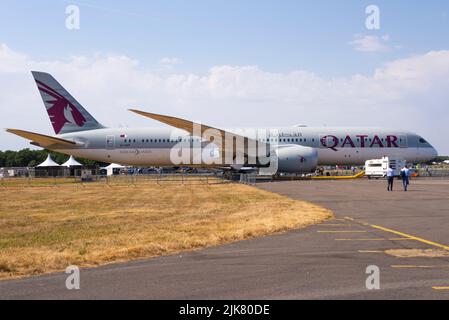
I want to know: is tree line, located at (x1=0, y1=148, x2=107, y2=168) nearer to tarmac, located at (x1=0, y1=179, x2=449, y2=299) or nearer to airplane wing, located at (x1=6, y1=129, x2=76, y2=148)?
airplane wing, located at (x1=6, y1=129, x2=76, y2=148)

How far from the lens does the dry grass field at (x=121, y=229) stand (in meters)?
9.10

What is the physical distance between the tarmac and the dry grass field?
28.6 inches

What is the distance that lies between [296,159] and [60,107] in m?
23.2

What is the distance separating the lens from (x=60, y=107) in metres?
46.5

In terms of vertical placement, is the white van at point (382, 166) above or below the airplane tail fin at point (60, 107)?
below

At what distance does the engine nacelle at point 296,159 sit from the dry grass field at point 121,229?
2231cm

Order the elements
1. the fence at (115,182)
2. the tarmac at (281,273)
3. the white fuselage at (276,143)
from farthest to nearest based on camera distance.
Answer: the white fuselage at (276,143) < the fence at (115,182) < the tarmac at (281,273)

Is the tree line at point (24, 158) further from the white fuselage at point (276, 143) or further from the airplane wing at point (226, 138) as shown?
the airplane wing at point (226, 138)

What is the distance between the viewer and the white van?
149ft

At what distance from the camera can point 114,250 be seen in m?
9.68

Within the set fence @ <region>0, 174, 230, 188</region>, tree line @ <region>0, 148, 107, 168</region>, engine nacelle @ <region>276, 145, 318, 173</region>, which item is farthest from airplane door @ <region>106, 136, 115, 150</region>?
tree line @ <region>0, 148, 107, 168</region>

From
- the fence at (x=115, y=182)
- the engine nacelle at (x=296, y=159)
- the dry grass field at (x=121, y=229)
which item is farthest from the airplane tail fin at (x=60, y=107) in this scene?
the dry grass field at (x=121, y=229)

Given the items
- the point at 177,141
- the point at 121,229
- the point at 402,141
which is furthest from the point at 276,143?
the point at 121,229

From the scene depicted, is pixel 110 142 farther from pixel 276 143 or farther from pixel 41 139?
pixel 276 143
